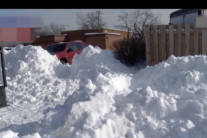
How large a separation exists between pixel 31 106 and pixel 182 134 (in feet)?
15.0

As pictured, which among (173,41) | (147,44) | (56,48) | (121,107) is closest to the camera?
(121,107)

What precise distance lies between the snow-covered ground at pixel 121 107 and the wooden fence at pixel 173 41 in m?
2.11

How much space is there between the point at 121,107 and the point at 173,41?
531cm

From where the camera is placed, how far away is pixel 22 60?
1247cm

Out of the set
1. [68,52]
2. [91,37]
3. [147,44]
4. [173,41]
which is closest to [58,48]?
[68,52]

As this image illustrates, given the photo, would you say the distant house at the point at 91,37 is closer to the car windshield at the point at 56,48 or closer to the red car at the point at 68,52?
the red car at the point at 68,52

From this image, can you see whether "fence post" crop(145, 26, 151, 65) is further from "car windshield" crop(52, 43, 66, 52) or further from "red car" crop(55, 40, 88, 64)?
"car windshield" crop(52, 43, 66, 52)

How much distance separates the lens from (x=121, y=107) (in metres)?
5.75

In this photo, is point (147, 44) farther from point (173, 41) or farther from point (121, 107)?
point (121, 107)

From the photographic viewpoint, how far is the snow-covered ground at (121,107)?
5.18m

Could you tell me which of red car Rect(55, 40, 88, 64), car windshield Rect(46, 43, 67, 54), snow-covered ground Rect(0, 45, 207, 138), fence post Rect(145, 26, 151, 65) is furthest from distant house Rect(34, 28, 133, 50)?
snow-covered ground Rect(0, 45, 207, 138)

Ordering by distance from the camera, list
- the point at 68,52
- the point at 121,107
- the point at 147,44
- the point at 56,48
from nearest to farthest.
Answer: the point at 121,107 < the point at 147,44 < the point at 68,52 < the point at 56,48
